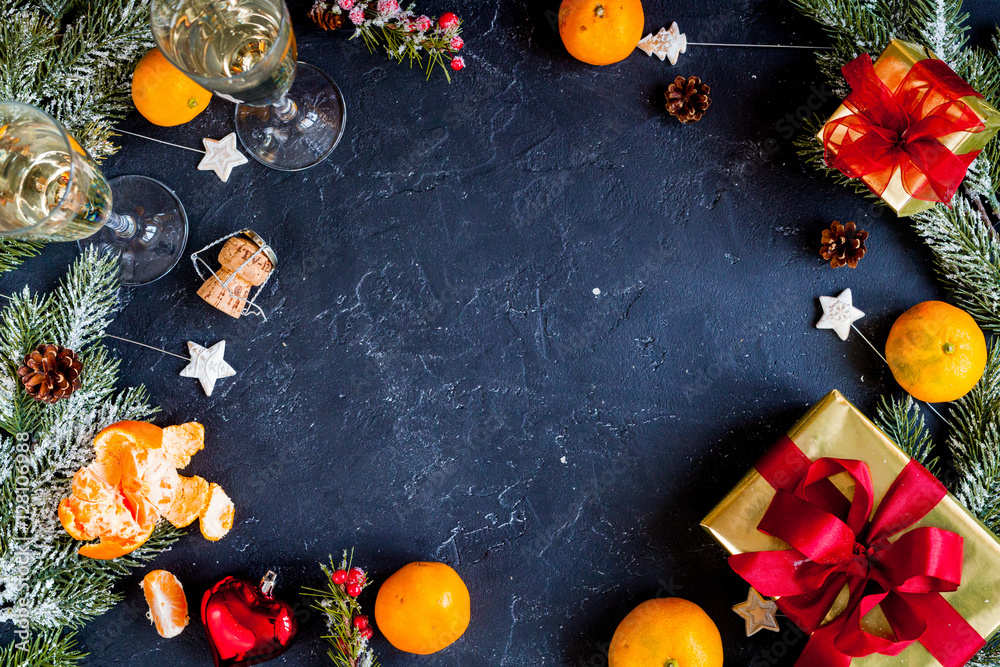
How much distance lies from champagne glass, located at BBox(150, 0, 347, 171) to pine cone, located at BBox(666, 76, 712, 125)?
691 mm

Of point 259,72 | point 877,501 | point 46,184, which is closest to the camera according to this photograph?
point 259,72

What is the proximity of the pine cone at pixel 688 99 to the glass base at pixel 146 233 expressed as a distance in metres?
1.05

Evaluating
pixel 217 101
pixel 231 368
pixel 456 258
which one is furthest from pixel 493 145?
pixel 231 368

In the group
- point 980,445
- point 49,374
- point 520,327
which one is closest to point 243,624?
point 49,374

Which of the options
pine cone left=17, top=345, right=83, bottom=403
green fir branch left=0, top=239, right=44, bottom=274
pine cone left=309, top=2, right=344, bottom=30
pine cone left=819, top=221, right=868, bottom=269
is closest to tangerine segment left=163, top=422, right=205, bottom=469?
pine cone left=17, top=345, right=83, bottom=403

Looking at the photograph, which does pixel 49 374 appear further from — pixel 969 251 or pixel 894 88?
pixel 969 251

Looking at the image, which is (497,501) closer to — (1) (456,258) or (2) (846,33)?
(1) (456,258)

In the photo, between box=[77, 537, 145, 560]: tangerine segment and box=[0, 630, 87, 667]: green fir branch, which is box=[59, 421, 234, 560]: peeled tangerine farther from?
box=[0, 630, 87, 667]: green fir branch

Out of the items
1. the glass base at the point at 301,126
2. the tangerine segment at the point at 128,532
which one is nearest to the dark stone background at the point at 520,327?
the glass base at the point at 301,126

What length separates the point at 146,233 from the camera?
1.38 m

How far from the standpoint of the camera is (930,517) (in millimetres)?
1246

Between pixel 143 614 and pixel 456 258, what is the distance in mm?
989

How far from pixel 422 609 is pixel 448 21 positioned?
1.15 metres

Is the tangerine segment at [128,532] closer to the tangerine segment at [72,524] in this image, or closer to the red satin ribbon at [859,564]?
the tangerine segment at [72,524]
